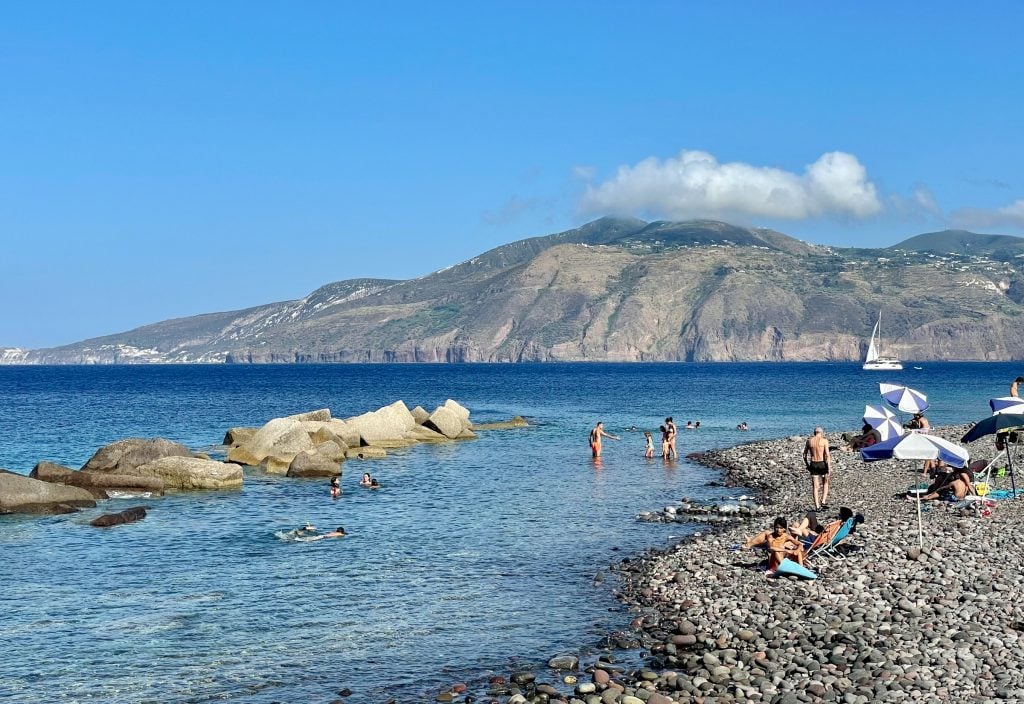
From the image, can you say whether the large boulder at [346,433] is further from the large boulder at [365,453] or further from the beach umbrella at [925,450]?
the beach umbrella at [925,450]

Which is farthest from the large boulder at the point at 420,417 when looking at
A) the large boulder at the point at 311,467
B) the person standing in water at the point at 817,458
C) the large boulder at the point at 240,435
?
the person standing in water at the point at 817,458

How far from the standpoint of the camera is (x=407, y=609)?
A: 1959cm

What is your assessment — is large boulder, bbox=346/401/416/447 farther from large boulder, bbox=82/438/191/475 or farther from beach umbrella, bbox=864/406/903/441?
beach umbrella, bbox=864/406/903/441

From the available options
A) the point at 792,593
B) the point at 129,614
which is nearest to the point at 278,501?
the point at 129,614

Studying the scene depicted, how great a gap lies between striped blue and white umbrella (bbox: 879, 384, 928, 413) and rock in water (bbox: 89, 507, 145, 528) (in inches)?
1029

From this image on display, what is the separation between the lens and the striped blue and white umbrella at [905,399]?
1406 inches

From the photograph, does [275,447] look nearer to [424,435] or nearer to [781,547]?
[424,435]

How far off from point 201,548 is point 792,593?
15.1 m

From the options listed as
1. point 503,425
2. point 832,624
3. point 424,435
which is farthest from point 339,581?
point 503,425

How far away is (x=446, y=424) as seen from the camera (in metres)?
58.5

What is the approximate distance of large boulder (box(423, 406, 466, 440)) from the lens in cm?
5828

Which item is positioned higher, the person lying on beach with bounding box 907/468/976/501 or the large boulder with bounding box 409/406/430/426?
the large boulder with bounding box 409/406/430/426

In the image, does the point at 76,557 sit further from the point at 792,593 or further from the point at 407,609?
the point at 792,593

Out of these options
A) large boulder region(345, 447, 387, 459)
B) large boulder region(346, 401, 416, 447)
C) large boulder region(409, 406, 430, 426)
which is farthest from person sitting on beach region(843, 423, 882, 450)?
large boulder region(409, 406, 430, 426)
